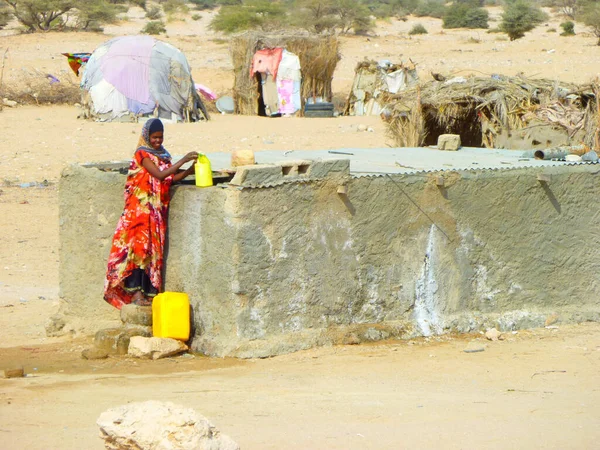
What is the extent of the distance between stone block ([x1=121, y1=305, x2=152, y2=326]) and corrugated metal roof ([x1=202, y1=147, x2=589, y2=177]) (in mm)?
1027

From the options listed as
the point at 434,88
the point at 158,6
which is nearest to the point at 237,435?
the point at 434,88

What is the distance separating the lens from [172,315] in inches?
236

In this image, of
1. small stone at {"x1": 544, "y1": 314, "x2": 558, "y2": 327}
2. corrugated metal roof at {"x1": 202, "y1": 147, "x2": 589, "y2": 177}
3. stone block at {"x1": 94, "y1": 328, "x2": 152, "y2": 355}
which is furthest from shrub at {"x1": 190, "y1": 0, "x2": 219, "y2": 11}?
stone block at {"x1": 94, "y1": 328, "x2": 152, "y2": 355}

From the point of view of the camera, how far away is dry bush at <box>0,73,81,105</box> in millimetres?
20719

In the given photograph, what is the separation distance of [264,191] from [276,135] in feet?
37.7

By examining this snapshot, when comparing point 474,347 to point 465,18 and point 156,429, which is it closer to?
point 156,429

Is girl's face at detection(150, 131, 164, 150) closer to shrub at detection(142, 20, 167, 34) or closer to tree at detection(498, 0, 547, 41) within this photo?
tree at detection(498, 0, 547, 41)

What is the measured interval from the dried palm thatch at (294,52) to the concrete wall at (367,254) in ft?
48.9

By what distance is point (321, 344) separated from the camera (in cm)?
611

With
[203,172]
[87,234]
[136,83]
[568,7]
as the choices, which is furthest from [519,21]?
[203,172]

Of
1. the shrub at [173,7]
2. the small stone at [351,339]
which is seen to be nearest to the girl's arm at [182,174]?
the small stone at [351,339]

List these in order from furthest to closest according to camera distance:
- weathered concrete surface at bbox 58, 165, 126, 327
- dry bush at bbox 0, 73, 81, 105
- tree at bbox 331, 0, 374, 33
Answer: tree at bbox 331, 0, 374, 33, dry bush at bbox 0, 73, 81, 105, weathered concrete surface at bbox 58, 165, 126, 327

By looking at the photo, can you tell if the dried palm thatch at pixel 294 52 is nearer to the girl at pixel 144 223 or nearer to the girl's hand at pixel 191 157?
the girl at pixel 144 223

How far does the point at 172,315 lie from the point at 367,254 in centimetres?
131
